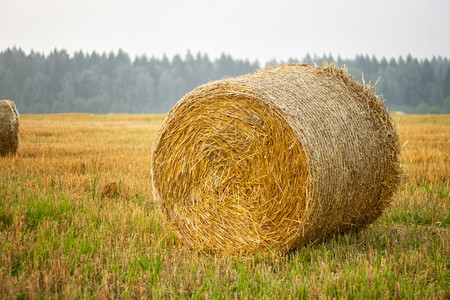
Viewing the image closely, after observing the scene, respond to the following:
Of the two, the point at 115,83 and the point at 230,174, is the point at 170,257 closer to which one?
the point at 230,174

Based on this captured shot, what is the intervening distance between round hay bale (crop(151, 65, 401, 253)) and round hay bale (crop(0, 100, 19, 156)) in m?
7.09

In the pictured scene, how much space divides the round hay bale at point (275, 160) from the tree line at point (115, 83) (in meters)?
98.9

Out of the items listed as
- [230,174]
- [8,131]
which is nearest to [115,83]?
[8,131]

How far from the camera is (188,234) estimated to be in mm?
4992

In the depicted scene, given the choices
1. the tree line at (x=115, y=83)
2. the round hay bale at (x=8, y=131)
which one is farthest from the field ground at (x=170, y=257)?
the tree line at (x=115, y=83)

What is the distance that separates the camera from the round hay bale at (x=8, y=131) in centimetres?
1075

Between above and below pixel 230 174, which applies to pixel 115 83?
above

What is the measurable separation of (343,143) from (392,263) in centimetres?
125

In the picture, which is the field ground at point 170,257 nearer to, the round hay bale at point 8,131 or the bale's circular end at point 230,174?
the bale's circular end at point 230,174

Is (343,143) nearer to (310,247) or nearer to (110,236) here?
(310,247)

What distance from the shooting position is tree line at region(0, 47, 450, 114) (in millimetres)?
103938

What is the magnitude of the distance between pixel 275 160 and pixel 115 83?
368 ft

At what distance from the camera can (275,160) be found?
4.41 m

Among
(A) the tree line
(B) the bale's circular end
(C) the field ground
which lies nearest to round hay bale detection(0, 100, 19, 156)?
(C) the field ground
